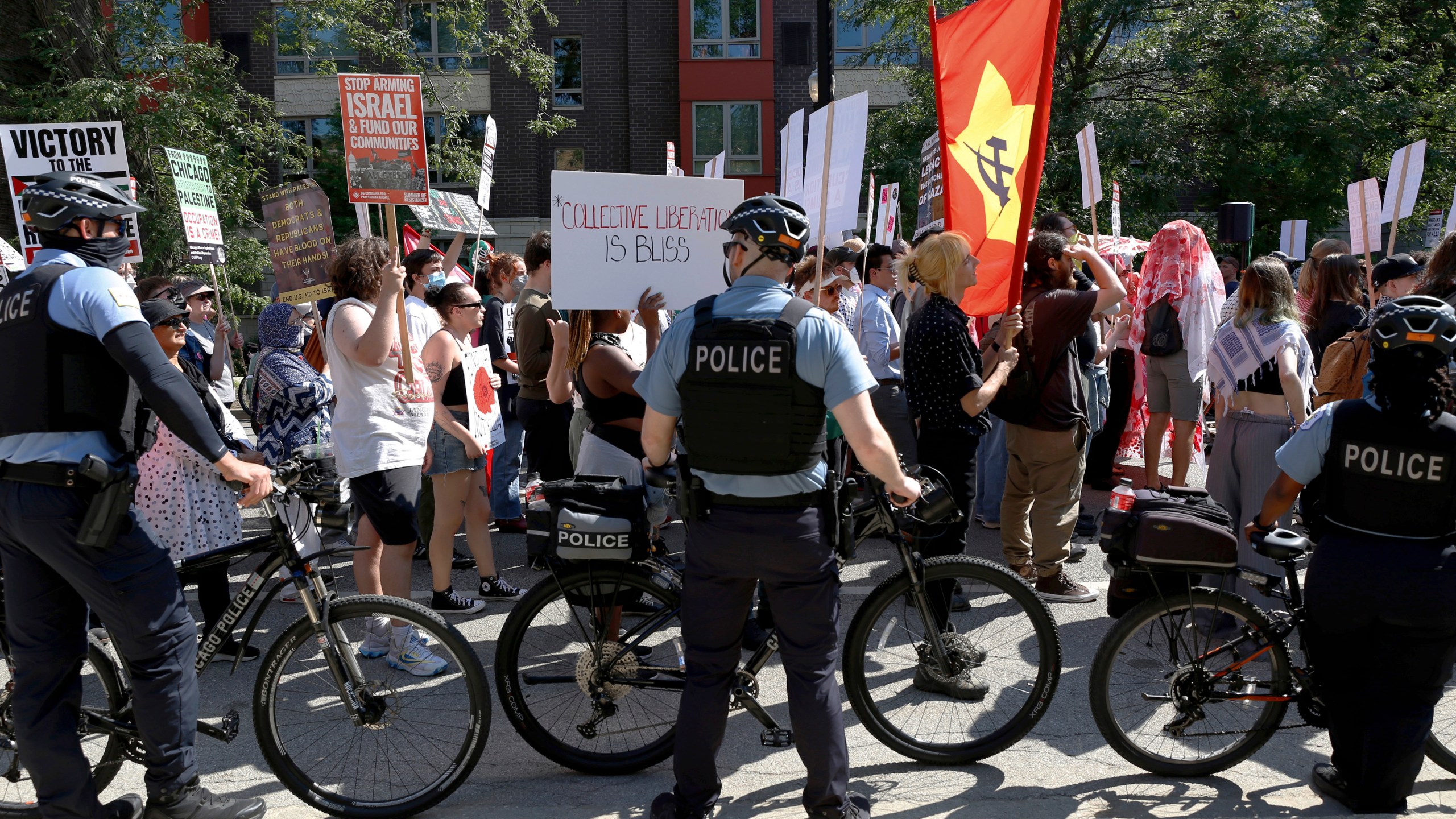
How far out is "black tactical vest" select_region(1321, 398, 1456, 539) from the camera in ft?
10.7

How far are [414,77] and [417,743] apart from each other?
9.54 feet

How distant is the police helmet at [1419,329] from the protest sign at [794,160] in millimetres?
4060

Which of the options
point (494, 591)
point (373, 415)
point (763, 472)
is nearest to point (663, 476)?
point (763, 472)

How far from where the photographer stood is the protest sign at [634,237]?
Answer: 4.48m

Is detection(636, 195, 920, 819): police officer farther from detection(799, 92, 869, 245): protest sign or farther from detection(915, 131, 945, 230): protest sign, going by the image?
detection(915, 131, 945, 230): protest sign

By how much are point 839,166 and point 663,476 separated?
3018 mm

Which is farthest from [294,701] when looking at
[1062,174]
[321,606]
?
→ [1062,174]

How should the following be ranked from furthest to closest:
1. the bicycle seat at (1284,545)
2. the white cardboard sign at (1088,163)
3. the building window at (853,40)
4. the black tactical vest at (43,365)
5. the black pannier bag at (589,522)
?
the building window at (853,40), the white cardboard sign at (1088,163), the black pannier bag at (589,522), the bicycle seat at (1284,545), the black tactical vest at (43,365)

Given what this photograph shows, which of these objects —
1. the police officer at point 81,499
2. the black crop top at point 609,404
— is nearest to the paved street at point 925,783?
the police officer at point 81,499

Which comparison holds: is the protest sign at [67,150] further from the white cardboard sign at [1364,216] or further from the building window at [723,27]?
the building window at [723,27]

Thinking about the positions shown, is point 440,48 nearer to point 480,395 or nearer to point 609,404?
point 480,395

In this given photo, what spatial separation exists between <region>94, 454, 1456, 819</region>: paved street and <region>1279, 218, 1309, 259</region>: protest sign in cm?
1382

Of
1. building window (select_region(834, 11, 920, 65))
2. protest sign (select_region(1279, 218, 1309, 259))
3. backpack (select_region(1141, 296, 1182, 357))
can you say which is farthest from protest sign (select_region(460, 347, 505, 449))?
building window (select_region(834, 11, 920, 65))

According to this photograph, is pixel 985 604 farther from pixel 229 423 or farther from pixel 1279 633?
pixel 229 423
